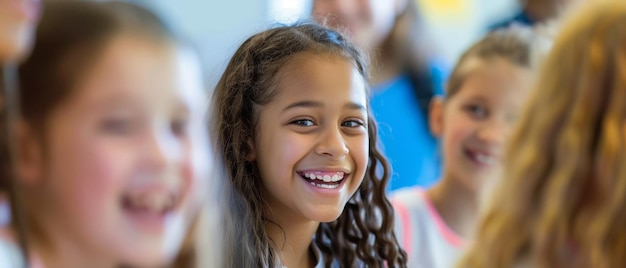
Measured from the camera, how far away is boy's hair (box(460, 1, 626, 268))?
955 millimetres

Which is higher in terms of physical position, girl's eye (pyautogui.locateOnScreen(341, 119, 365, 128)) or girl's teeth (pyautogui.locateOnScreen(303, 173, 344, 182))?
girl's eye (pyautogui.locateOnScreen(341, 119, 365, 128))

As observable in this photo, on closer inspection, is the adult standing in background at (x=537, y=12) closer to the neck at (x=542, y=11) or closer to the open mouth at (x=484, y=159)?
the neck at (x=542, y=11)

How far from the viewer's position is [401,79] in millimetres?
2236

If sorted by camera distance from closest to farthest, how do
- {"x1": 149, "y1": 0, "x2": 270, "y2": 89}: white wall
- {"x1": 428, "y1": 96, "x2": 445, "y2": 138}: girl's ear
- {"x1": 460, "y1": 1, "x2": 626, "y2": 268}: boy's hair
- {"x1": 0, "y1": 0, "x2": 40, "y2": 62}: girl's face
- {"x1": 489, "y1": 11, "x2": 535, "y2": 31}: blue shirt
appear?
{"x1": 0, "y1": 0, "x2": 40, "y2": 62}: girl's face
{"x1": 460, "y1": 1, "x2": 626, "y2": 268}: boy's hair
{"x1": 428, "y1": 96, "x2": 445, "y2": 138}: girl's ear
{"x1": 489, "y1": 11, "x2": 535, "y2": 31}: blue shirt
{"x1": 149, "y1": 0, "x2": 270, "y2": 89}: white wall

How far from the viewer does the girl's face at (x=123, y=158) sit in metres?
0.76

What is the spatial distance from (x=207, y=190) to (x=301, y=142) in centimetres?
52

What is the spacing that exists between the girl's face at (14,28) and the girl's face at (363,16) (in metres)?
1.32

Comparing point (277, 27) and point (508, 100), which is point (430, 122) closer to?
point (508, 100)

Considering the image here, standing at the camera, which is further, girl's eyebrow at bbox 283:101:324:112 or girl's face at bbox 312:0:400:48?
girl's face at bbox 312:0:400:48

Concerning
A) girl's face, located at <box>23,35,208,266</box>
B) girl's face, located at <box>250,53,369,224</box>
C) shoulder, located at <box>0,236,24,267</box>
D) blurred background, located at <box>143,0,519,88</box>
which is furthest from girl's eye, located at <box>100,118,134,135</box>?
blurred background, located at <box>143,0,519,88</box>

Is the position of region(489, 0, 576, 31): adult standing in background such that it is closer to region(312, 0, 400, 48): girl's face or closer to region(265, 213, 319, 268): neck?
region(312, 0, 400, 48): girl's face

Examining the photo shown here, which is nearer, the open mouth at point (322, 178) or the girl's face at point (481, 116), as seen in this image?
the open mouth at point (322, 178)

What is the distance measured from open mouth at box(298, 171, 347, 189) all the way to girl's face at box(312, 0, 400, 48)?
655 mm

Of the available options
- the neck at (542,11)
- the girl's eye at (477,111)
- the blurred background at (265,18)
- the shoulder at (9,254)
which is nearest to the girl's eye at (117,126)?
the shoulder at (9,254)
